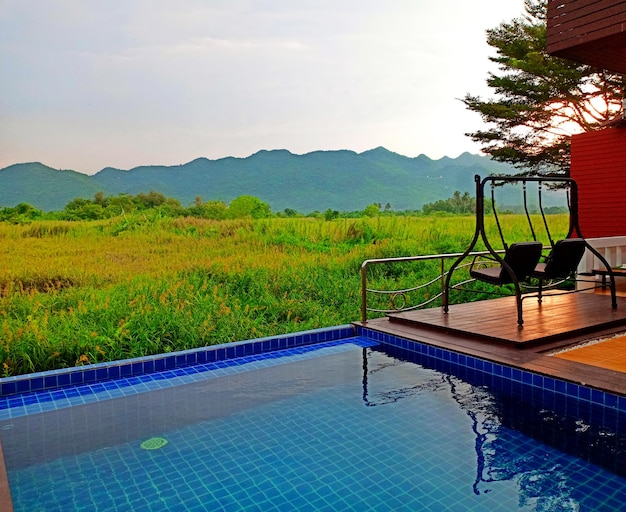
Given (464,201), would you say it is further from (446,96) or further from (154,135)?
(154,135)

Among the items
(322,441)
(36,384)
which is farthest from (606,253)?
(36,384)

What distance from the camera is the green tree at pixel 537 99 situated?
13.5 metres

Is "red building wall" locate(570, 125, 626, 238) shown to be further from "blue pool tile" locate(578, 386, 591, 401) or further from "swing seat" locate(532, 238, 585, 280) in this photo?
"blue pool tile" locate(578, 386, 591, 401)

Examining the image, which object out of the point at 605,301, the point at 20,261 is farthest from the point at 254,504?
the point at 20,261

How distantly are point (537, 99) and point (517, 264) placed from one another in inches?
439

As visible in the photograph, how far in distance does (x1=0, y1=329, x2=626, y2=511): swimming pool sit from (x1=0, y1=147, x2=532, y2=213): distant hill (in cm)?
658

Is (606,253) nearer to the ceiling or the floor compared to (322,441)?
nearer to the ceiling

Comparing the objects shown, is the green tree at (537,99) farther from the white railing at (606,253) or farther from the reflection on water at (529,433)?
the reflection on water at (529,433)

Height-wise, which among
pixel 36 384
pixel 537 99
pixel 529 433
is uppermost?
pixel 537 99

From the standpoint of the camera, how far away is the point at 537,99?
14133 mm

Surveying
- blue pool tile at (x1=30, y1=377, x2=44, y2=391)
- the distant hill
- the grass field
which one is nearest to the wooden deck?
the grass field

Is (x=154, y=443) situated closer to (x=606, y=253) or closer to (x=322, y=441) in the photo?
(x=322, y=441)

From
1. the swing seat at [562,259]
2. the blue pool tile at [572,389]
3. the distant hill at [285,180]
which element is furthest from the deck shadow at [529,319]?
the distant hill at [285,180]

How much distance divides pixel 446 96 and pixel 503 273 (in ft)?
37.1
